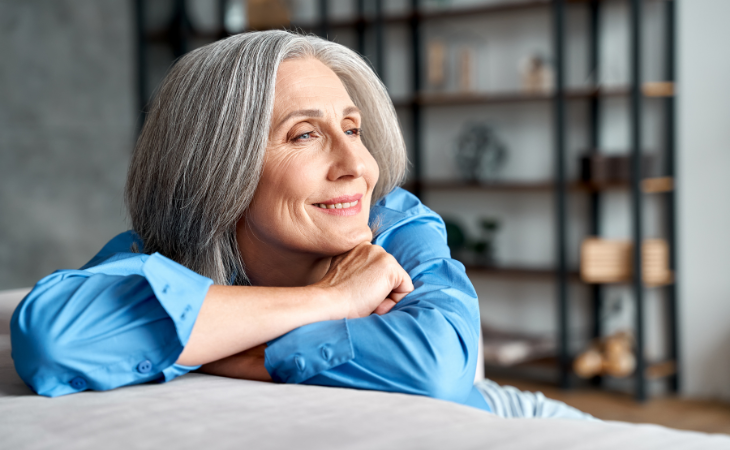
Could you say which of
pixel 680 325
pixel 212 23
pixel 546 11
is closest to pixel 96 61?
pixel 212 23

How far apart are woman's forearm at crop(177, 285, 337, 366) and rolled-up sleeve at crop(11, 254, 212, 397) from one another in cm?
2

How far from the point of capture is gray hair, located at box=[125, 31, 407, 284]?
3.89 feet

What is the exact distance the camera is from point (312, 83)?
123cm

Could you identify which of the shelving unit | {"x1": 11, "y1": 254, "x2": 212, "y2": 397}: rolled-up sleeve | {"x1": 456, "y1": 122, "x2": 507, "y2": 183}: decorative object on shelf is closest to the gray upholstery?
{"x1": 11, "y1": 254, "x2": 212, "y2": 397}: rolled-up sleeve

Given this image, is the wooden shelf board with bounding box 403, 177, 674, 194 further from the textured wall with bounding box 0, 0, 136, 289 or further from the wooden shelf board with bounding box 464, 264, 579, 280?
the textured wall with bounding box 0, 0, 136, 289

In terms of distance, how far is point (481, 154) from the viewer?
4.15m

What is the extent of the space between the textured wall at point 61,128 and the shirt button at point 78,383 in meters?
4.22

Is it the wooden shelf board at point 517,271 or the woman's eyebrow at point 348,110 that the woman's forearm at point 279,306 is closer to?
the woman's eyebrow at point 348,110

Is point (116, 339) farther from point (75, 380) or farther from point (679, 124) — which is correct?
point (679, 124)

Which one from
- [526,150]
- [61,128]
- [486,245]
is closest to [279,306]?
[486,245]

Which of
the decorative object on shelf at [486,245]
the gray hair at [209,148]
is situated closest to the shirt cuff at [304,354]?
the gray hair at [209,148]

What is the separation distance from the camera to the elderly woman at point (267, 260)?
922 millimetres

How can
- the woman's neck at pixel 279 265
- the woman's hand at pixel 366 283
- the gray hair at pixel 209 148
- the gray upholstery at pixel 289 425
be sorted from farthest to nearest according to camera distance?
the woman's neck at pixel 279 265
the gray hair at pixel 209 148
the woman's hand at pixel 366 283
the gray upholstery at pixel 289 425

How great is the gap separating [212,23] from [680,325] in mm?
3746
